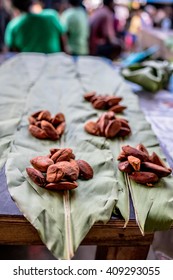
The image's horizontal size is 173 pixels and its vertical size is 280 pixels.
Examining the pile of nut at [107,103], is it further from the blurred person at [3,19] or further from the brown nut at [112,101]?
the blurred person at [3,19]

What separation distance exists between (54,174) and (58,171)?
0.04 ft


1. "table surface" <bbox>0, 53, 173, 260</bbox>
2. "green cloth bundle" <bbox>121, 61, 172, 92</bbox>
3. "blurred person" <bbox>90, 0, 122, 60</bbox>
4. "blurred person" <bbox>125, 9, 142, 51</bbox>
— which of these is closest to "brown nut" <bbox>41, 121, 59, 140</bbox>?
"table surface" <bbox>0, 53, 173, 260</bbox>

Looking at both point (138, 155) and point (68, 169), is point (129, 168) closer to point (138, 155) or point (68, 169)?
point (138, 155)

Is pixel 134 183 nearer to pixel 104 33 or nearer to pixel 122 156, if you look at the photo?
pixel 122 156

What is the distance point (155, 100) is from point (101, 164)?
2.81 feet

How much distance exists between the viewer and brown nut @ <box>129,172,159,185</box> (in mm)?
860

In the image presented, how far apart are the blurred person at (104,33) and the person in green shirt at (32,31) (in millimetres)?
637

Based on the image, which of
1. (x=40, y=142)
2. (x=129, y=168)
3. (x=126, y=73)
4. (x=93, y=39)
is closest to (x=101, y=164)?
(x=129, y=168)

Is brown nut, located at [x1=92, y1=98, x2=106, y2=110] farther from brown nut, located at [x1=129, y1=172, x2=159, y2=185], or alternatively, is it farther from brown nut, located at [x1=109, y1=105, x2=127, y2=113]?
brown nut, located at [x1=129, y1=172, x2=159, y2=185]

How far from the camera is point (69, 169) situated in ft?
2.74

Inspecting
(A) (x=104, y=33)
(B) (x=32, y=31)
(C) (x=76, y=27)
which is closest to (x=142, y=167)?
(B) (x=32, y=31)

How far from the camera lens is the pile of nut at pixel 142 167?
0.87 m

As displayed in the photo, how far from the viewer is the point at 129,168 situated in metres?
0.90

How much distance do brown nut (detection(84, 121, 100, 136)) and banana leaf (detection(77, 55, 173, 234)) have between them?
0.24 ft
